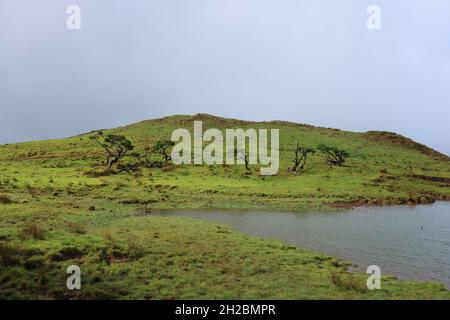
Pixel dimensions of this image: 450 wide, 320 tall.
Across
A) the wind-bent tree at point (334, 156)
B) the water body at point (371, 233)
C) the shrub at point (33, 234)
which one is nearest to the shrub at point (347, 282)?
the water body at point (371, 233)

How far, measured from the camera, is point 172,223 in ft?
110

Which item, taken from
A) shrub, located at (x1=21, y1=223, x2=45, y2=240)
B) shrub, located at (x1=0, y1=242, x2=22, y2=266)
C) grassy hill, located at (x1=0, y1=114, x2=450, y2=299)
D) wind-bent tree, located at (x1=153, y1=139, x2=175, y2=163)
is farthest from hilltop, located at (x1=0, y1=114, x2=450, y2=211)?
shrub, located at (x1=0, y1=242, x2=22, y2=266)

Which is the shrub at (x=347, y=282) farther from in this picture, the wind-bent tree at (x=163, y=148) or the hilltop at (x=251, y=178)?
the wind-bent tree at (x=163, y=148)

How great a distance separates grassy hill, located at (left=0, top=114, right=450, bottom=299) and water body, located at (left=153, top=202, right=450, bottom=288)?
2.79 m

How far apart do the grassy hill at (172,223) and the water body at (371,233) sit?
2790 millimetres

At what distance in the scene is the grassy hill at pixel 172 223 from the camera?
55.8ft

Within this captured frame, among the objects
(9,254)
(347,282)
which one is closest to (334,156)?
(347,282)

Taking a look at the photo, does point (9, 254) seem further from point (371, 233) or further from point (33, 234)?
point (371, 233)

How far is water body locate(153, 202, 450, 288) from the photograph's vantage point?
2334 cm
